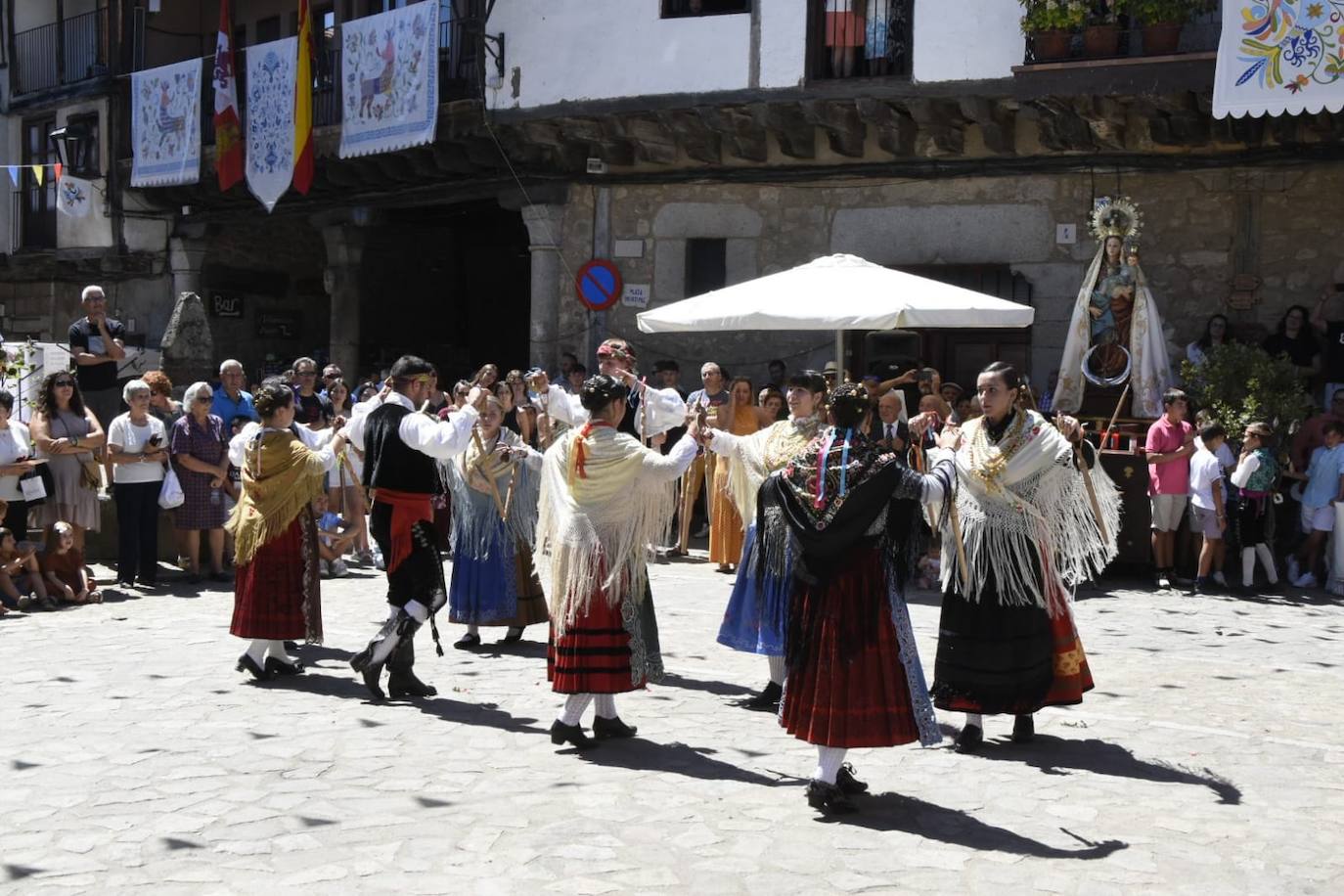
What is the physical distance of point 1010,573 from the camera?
645 centimetres

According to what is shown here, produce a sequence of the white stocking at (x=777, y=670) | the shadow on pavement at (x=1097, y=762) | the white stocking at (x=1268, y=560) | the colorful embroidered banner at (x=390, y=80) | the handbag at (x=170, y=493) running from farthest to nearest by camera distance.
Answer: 1. the colorful embroidered banner at (x=390, y=80)
2. the white stocking at (x=1268, y=560)
3. the handbag at (x=170, y=493)
4. the white stocking at (x=777, y=670)
5. the shadow on pavement at (x=1097, y=762)

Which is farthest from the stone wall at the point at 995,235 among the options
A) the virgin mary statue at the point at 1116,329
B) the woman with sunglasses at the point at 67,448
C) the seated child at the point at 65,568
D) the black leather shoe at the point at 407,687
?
the black leather shoe at the point at 407,687

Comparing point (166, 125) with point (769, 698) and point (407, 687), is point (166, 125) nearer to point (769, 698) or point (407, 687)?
point (407, 687)

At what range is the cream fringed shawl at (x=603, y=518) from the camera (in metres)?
6.38

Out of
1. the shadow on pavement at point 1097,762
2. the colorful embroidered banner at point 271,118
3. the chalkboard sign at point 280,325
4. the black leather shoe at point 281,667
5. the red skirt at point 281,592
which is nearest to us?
the shadow on pavement at point 1097,762

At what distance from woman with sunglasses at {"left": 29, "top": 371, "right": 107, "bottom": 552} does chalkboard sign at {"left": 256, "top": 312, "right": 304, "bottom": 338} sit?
13760 millimetres

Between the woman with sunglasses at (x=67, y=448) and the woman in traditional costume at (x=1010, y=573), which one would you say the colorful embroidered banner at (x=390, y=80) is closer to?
the woman with sunglasses at (x=67, y=448)

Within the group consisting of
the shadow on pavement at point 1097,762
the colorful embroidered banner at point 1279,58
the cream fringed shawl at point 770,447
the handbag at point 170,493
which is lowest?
the shadow on pavement at point 1097,762

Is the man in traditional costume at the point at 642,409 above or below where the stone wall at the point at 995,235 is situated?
below

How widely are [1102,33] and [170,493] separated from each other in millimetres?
9072

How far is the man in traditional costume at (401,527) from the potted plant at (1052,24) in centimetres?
839

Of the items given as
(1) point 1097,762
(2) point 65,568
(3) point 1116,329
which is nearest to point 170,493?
(2) point 65,568

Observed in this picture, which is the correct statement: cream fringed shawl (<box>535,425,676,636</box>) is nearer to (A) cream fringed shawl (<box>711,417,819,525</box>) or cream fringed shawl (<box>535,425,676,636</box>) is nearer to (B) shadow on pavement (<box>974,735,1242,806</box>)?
(A) cream fringed shawl (<box>711,417,819,525</box>)

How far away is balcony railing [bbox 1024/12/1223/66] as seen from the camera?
1336cm
